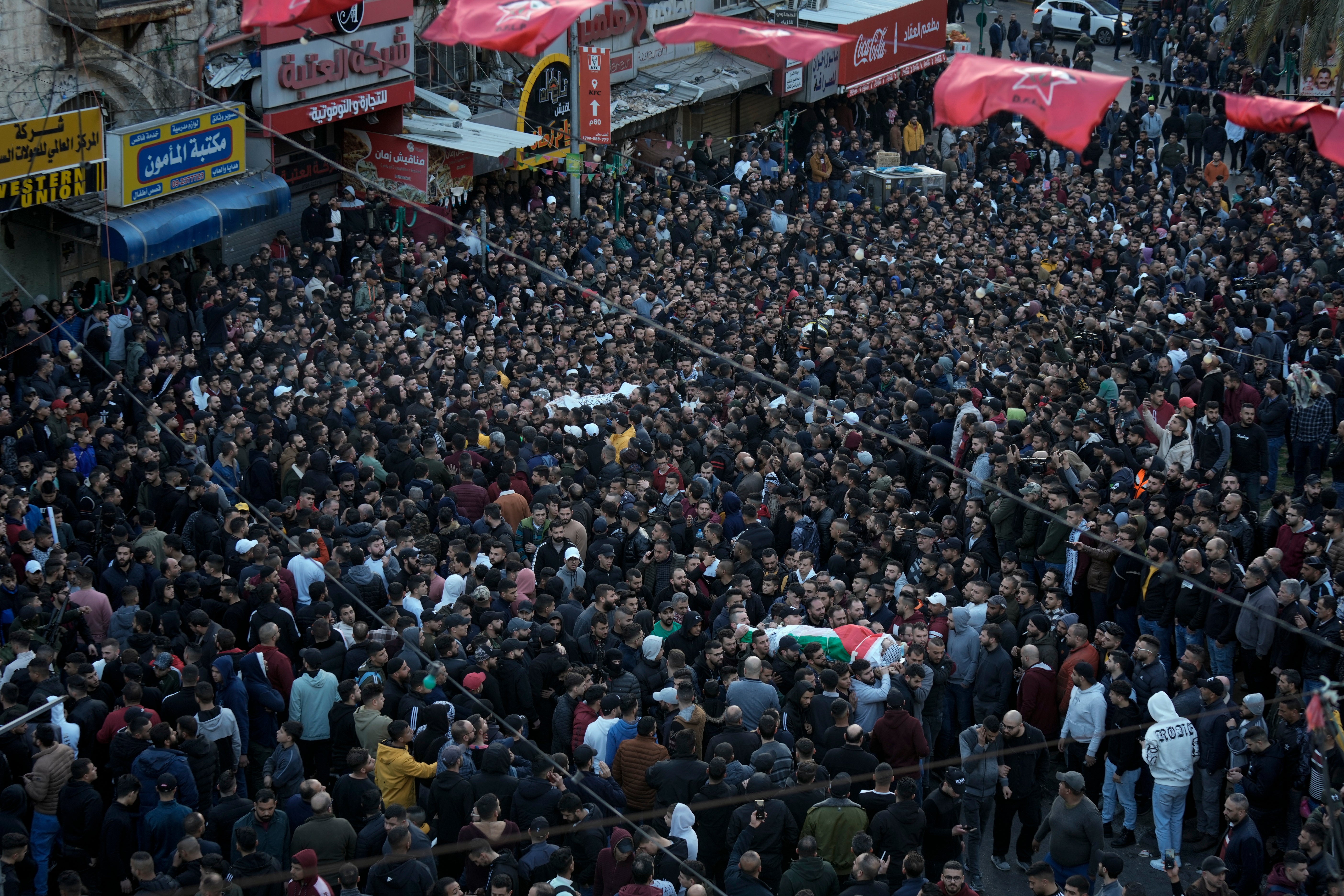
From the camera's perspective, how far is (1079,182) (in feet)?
87.3

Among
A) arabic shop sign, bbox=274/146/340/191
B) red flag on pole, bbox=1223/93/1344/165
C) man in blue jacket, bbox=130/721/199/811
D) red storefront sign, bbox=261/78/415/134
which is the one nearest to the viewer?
red flag on pole, bbox=1223/93/1344/165

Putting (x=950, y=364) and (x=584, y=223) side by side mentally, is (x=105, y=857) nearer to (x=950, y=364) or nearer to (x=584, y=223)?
(x=950, y=364)

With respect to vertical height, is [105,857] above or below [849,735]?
below

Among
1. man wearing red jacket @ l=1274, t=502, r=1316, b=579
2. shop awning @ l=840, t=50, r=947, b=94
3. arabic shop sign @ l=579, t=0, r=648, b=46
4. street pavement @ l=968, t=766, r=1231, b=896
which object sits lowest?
street pavement @ l=968, t=766, r=1231, b=896

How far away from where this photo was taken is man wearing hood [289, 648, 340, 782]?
10.7 m

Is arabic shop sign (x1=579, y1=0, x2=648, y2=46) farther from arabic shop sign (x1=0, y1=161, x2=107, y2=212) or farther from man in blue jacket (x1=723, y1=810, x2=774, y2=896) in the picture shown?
man in blue jacket (x1=723, y1=810, x2=774, y2=896)

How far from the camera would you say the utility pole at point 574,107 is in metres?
25.8

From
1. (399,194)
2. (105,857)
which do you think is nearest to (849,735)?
(105,857)

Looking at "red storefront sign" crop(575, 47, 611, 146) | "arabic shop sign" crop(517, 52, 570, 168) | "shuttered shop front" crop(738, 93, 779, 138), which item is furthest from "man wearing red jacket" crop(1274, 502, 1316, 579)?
"shuttered shop front" crop(738, 93, 779, 138)

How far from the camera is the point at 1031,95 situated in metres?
9.84

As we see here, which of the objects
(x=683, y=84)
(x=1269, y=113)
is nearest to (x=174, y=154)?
(x=683, y=84)

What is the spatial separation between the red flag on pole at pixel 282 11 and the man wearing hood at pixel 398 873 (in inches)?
303

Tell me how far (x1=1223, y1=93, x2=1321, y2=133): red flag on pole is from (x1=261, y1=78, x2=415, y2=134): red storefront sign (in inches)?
600

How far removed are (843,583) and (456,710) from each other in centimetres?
337
